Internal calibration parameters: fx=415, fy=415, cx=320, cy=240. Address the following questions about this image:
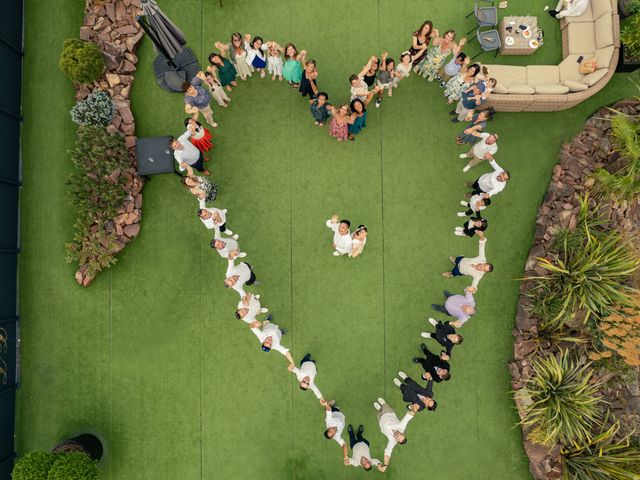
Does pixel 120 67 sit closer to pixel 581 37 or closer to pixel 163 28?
pixel 163 28

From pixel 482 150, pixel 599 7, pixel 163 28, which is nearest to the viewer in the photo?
pixel 163 28

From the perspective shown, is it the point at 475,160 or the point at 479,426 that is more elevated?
the point at 475,160

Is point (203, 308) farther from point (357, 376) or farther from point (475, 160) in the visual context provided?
point (475, 160)

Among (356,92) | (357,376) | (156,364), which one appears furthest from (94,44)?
(357,376)

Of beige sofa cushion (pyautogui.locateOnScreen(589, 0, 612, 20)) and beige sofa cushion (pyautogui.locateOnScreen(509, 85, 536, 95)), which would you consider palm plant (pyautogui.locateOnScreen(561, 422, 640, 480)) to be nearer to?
beige sofa cushion (pyautogui.locateOnScreen(509, 85, 536, 95))

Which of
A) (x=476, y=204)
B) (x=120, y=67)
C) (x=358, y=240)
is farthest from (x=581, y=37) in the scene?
(x=120, y=67)

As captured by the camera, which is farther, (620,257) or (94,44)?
(94,44)

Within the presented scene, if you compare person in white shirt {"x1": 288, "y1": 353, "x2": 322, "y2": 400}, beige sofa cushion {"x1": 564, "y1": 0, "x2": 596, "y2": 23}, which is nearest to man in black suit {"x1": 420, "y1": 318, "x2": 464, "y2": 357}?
person in white shirt {"x1": 288, "y1": 353, "x2": 322, "y2": 400}
